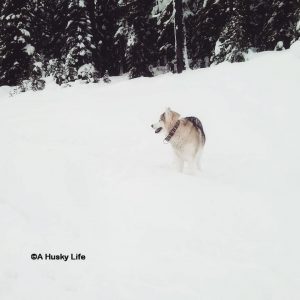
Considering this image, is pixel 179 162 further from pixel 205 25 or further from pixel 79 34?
pixel 79 34

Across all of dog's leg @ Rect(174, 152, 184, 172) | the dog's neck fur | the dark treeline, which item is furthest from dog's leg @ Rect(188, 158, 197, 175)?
the dark treeline

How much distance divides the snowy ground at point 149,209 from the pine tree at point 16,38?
1515 centimetres

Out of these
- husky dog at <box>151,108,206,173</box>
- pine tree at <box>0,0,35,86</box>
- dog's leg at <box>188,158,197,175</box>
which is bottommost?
dog's leg at <box>188,158,197,175</box>

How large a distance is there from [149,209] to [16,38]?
2311 centimetres

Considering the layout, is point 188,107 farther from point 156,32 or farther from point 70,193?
point 156,32

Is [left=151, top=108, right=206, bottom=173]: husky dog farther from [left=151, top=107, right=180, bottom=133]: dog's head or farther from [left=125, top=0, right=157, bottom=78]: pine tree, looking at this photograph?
[left=125, top=0, right=157, bottom=78]: pine tree

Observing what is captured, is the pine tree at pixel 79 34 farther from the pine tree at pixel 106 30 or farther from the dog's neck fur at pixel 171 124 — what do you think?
the dog's neck fur at pixel 171 124

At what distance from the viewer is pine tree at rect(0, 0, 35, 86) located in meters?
24.4

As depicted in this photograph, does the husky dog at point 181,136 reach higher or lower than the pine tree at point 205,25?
lower

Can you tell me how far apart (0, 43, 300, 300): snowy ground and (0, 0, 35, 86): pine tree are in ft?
49.7

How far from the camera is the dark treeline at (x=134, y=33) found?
60.9 ft

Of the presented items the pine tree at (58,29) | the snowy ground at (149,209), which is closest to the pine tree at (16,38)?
the pine tree at (58,29)

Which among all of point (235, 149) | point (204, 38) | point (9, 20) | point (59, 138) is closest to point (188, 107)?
point (235, 149)

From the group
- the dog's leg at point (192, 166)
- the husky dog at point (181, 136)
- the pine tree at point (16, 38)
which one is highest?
the pine tree at point (16, 38)
